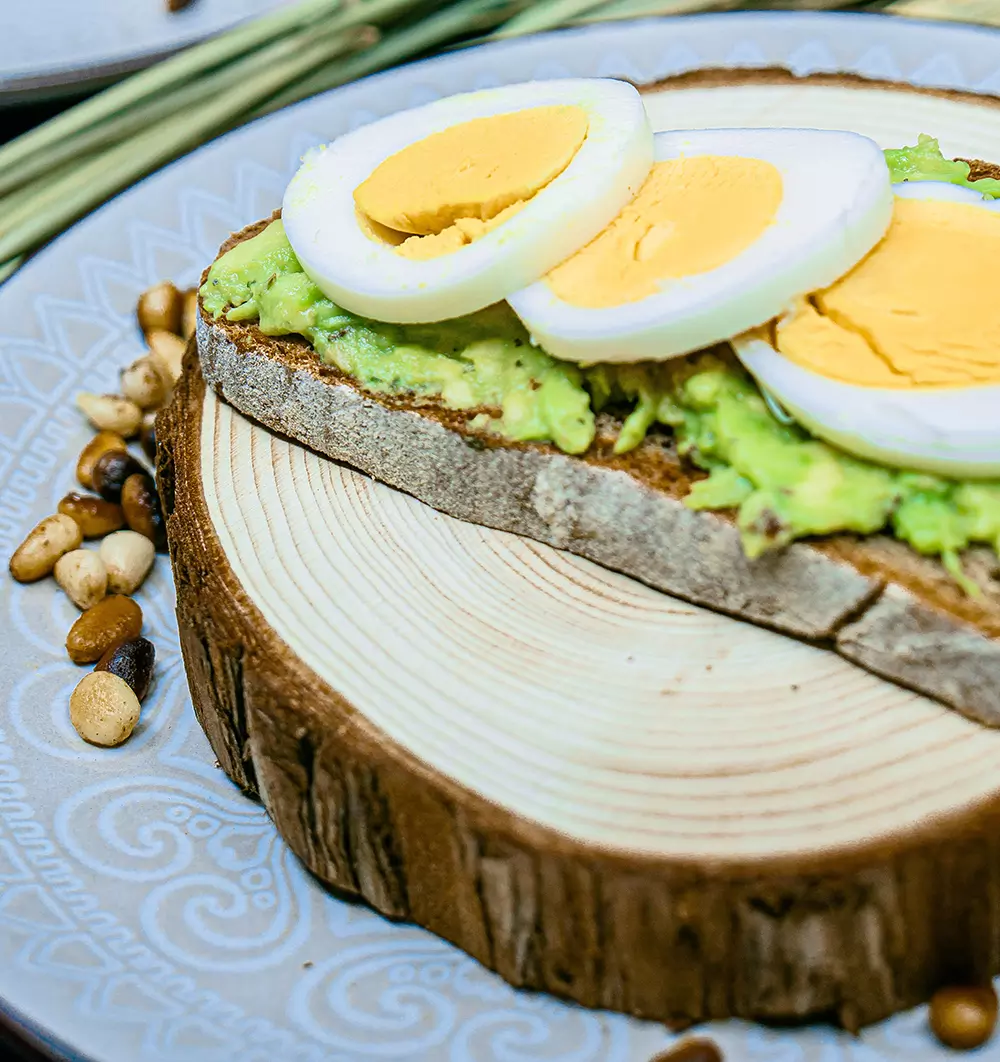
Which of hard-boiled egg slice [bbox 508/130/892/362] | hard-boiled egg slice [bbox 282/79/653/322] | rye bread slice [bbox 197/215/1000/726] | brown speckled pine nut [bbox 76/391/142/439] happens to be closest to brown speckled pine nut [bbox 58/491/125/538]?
brown speckled pine nut [bbox 76/391/142/439]

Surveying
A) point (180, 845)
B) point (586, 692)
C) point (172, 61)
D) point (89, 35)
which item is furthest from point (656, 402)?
point (89, 35)

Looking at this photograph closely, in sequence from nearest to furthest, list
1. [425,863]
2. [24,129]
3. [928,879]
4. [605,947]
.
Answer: [928,879] → [605,947] → [425,863] → [24,129]

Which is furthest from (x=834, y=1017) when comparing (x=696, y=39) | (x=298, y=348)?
(x=696, y=39)

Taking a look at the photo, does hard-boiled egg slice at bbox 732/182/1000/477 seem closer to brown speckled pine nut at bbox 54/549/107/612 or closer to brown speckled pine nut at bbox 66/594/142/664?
brown speckled pine nut at bbox 66/594/142/664

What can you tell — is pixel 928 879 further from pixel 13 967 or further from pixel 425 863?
pixel 13 967

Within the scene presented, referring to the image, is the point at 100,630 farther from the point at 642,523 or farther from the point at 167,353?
the point at 642,523

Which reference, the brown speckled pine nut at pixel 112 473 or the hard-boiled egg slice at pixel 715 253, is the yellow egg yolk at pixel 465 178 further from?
the brown speckled pine nut at pixel 112 473
